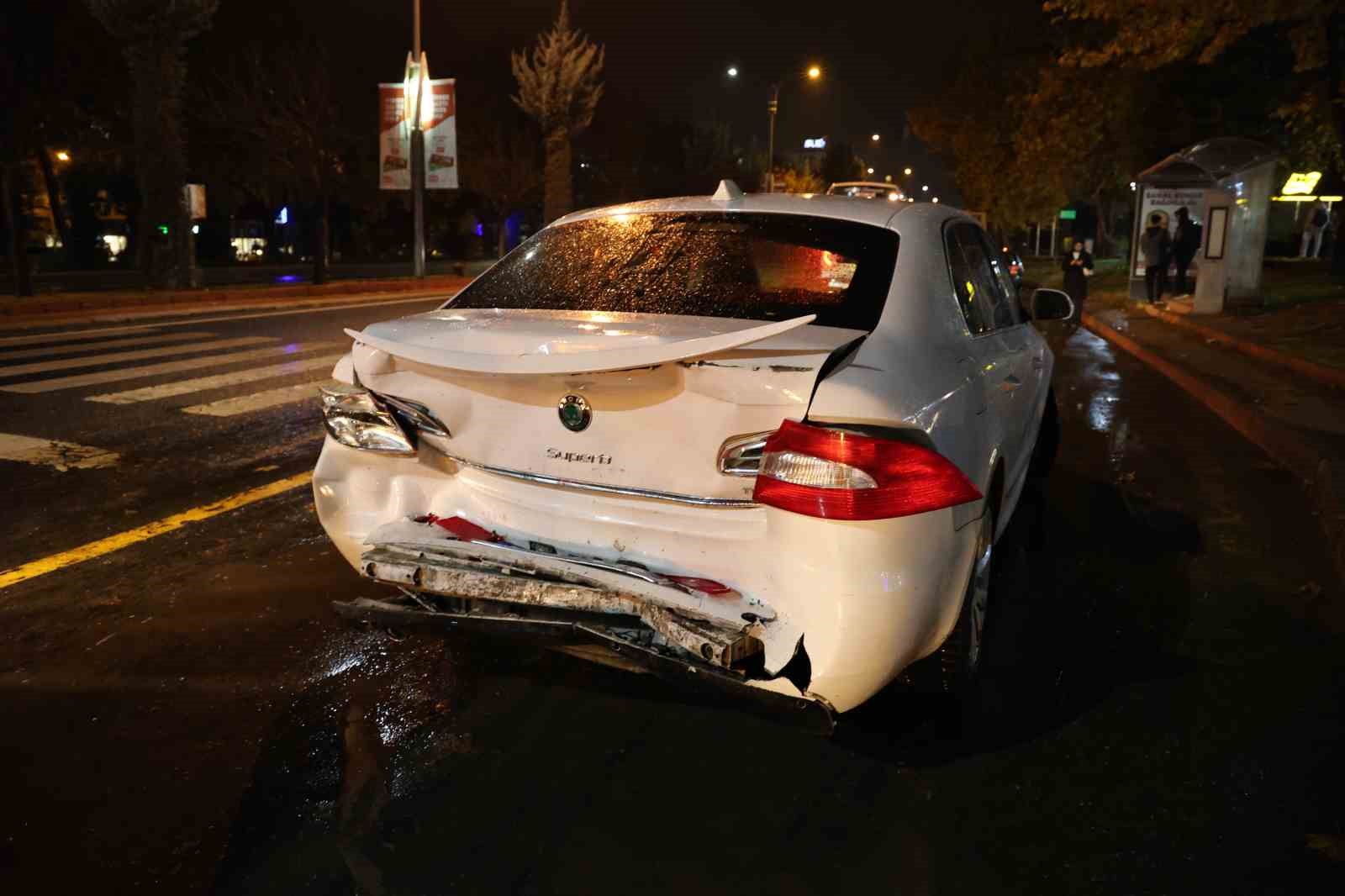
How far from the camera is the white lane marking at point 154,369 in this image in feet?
30.9

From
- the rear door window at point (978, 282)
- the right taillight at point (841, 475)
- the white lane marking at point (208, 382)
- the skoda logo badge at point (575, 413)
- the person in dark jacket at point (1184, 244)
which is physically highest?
the person in dark jacket at point (1184, 244)

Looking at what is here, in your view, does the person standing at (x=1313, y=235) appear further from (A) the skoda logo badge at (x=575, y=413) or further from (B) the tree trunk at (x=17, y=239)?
(A) the skoda logo badge at (x=575, y=413)

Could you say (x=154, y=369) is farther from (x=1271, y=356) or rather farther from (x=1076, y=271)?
(x=1076, y=271)

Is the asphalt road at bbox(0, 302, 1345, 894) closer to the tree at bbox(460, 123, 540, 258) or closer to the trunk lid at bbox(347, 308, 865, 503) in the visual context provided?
the trunk lid at bbox(347, 308, 865, 503)

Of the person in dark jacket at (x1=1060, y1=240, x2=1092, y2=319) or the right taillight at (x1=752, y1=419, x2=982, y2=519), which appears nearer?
the right taillight at (x1=752, y1=419, x2=982, y2=519)

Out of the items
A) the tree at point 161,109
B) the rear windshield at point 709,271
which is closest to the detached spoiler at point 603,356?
the rear windshield at point 709,271

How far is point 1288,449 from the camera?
8102 millimetres

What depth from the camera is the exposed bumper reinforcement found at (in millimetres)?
2791

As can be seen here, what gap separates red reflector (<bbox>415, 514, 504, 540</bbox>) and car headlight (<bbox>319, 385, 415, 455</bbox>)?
223 mm

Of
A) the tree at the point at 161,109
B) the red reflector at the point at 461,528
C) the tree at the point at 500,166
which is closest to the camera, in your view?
the red reflector at the point at 461,528

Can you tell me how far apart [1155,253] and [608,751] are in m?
20.9

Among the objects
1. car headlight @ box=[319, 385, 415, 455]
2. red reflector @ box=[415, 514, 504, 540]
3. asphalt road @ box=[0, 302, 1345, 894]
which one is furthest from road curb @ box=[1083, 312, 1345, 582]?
car headlight @ box=[319, 385, 415, 455]

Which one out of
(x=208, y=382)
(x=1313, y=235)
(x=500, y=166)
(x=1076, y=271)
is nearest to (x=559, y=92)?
(x=500, y=166)

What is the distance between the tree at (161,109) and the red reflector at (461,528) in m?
21.5
